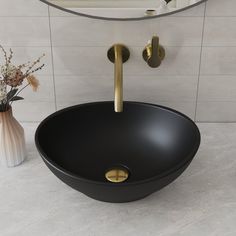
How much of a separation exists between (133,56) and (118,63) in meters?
0.13

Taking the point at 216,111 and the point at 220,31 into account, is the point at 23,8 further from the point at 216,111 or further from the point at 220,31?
the point at 216,111

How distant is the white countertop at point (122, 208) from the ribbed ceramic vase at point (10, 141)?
3 centimetres

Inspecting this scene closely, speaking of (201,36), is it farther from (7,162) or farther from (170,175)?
(7,162)

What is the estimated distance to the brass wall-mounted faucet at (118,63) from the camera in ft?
3.83

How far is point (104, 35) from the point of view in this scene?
1.31 metres

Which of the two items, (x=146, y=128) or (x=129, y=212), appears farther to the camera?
(x=146, y=128)

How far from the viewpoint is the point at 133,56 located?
4.40ft

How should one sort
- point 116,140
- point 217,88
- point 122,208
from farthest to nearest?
point 217,88 → point 116,140 → point 122,208

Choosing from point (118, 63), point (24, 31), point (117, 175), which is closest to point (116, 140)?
point (117, 175)

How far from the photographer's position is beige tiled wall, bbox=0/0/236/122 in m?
1.29

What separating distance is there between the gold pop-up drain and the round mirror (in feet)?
1.61

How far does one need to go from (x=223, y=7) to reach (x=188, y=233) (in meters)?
0.73

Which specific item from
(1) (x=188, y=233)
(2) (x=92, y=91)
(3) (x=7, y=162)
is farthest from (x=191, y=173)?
(3) (x=7, y=162)

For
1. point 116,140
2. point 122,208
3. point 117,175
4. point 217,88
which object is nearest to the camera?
point 122,208
